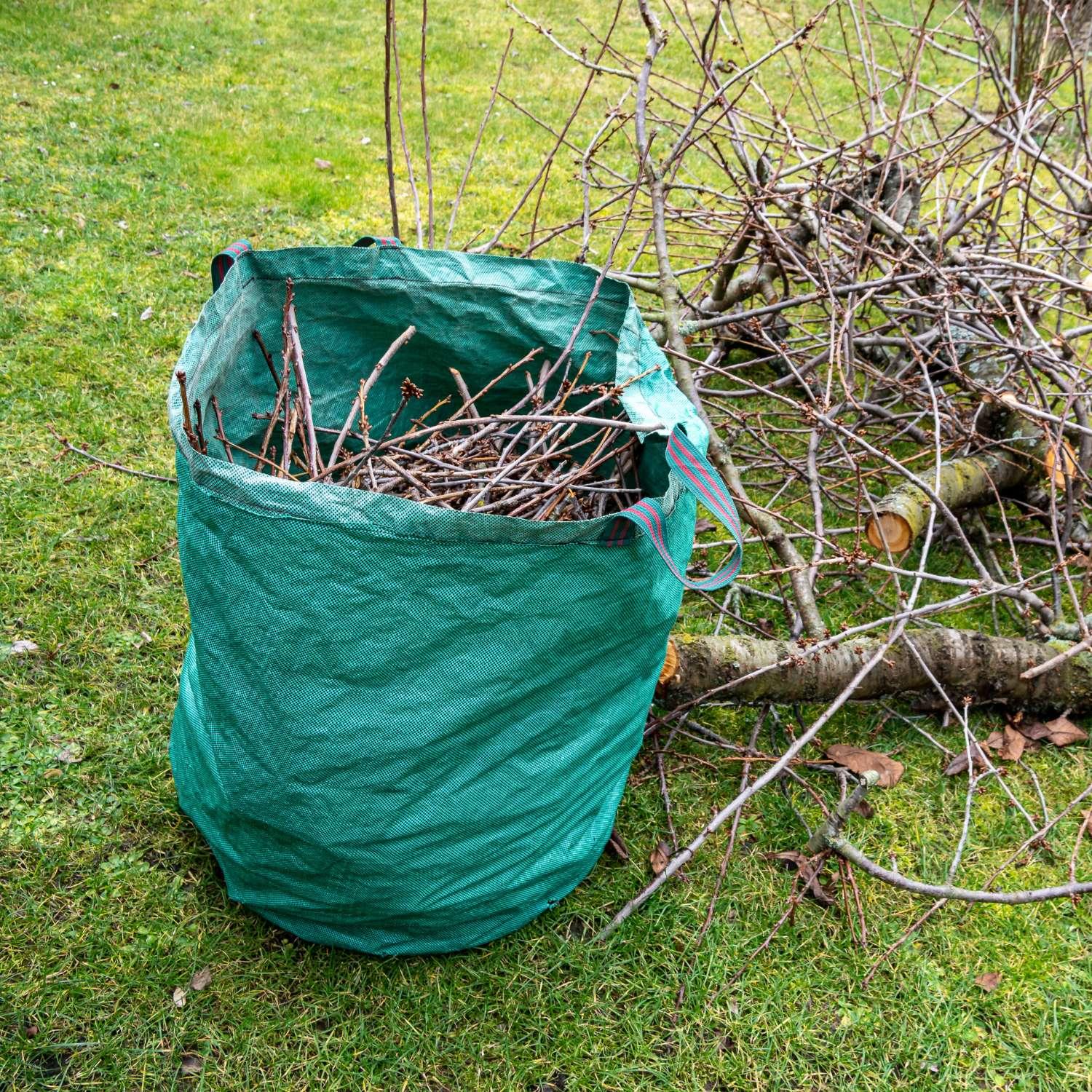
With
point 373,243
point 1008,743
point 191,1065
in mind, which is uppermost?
point 373,243

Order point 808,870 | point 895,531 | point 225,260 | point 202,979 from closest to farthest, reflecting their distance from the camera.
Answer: point 202,979 → point 225,260 → point 808,870 → point 895,531

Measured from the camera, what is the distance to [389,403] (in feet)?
7.63

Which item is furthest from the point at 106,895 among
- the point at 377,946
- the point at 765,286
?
the point at 765,286

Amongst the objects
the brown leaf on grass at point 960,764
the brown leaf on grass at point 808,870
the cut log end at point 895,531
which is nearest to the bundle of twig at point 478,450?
the brown leaf on grass at point 808,870

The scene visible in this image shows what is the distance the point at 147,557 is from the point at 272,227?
7.21ft

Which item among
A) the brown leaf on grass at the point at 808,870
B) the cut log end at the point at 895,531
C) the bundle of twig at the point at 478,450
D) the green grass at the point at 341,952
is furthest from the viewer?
the cut log end at the point at 895,531

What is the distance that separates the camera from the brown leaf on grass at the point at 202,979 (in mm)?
1683

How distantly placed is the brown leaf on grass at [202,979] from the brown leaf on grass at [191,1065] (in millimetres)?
111

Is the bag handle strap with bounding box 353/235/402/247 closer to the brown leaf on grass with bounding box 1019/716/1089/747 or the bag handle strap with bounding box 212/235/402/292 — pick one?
the bag handle strap with bounding box 212/235/402/292

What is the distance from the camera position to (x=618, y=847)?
2.02 meters

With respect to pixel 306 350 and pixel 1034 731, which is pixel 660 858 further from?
pixel 306 350

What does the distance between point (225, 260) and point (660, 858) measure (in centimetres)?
148

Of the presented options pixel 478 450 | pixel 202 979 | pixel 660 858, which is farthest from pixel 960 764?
pixel 202 979

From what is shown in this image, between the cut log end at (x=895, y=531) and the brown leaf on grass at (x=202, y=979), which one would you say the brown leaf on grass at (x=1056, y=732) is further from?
the brown leaf on grass at (x=202, y=979)
